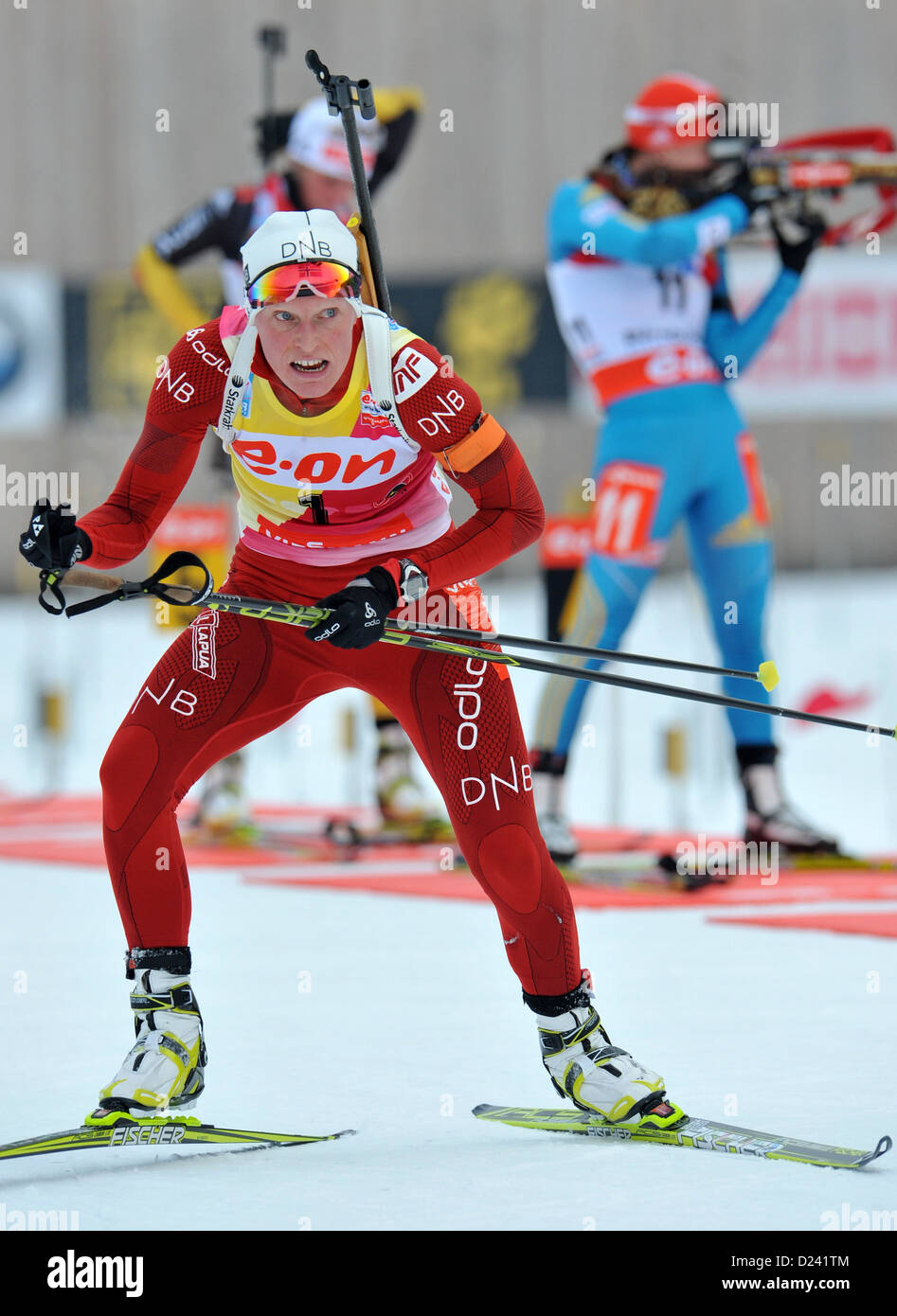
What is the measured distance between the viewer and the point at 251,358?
2.93 meters

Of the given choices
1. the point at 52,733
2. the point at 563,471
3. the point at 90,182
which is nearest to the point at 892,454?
the point at 563,471

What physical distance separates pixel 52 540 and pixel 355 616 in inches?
19.5

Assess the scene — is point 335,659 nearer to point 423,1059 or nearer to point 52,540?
point 52,540

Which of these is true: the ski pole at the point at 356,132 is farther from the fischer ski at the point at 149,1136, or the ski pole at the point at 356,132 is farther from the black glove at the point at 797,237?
the black glove at the point at 797,237

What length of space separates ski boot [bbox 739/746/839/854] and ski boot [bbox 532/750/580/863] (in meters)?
0.54

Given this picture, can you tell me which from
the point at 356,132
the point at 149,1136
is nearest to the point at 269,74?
the point at 356,132

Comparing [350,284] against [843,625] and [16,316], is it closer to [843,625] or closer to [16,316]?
[843,625]

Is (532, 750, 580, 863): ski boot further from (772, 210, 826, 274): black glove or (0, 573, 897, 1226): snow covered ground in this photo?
(772, 210, 826, 274): black glove

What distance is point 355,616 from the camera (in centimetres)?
273

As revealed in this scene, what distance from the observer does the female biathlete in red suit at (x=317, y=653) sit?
9.53ft

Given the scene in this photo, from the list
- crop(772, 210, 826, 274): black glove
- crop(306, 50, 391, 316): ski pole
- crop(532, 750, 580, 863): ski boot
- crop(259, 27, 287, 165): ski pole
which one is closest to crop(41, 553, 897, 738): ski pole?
crop(306, 50, 391, 316): ski pole

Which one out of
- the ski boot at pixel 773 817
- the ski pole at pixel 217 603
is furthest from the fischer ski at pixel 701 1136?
the ski boot at pixel 773 817

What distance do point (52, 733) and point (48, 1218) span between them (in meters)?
5.61

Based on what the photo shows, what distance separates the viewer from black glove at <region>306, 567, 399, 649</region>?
107 inches
